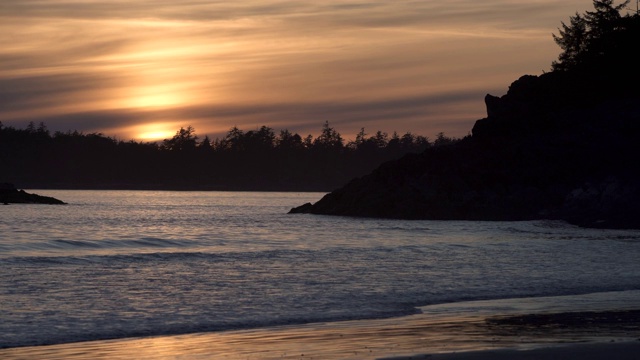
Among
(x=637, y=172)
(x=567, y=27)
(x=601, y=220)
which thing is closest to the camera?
(x=601, y=220)

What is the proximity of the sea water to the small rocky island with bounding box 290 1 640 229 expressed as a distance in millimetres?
17543

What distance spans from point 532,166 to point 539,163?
0.65 metres

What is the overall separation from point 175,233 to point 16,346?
39102mm

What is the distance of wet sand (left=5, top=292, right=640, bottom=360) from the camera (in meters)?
13.9

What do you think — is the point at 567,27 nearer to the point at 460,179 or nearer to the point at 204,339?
the point at 460,179

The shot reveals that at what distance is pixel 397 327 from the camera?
17.2m

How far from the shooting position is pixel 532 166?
73812 mm

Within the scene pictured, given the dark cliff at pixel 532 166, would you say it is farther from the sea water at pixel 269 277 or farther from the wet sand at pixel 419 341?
the wet sand at pixel 419 341

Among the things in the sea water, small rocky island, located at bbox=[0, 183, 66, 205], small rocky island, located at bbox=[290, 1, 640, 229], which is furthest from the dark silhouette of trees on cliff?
small rocky island, located at bbox=[0, 183, 66, 205]

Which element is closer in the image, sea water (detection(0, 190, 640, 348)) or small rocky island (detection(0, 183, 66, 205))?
sea water (detection(0, 190, 640, 348))

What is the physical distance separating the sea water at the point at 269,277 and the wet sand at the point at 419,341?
1.01 meters

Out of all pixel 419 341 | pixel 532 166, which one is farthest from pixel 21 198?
pixel 419 341

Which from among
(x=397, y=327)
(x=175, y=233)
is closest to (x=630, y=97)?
(x=175, y=233)

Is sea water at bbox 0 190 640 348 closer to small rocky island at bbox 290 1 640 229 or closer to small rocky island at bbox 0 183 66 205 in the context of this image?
small rocky island at bbox 290 1 640 229
